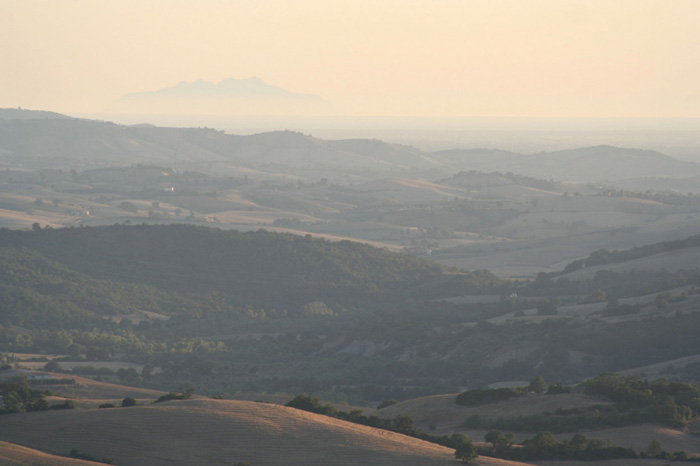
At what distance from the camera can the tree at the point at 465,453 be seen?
3334cm

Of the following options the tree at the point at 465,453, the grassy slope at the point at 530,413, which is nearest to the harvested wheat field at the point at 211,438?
the tree at the point at 465,453

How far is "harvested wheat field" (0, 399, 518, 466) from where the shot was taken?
105 feet

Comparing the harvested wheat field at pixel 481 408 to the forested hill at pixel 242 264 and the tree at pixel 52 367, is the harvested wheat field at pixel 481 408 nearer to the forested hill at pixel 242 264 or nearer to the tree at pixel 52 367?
the tree at pixel 52 367

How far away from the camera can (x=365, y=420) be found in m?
40.1

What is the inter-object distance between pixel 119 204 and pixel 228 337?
330 ft

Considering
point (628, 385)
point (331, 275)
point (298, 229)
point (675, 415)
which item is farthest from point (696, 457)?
point (298, 229)

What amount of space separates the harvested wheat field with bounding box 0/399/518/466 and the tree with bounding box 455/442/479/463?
27cm

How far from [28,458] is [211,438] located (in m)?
6.11

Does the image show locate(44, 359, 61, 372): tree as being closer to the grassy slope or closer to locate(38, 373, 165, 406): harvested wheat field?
locate(38, 373, 165, 406): harvested wheat field

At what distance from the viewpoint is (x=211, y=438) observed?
109ft

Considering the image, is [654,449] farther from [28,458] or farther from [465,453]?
[28,458]

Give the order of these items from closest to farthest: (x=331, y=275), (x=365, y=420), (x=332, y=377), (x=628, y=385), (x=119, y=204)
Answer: (x=365, y=420) < (x=628, y=385) < (x=332, y=377) < (x=331, y=275) < (x=119, y=204)

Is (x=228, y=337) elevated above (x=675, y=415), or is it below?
below

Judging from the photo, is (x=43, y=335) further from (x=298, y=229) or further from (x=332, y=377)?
(x=298, y=229)
